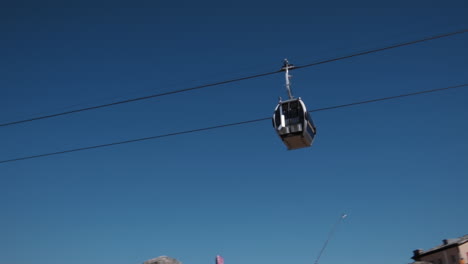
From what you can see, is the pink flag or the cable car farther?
the pink flag

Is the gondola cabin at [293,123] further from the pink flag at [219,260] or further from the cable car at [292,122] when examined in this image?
the pink flag at [219,260]

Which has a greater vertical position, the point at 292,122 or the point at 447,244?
the point at 447,244

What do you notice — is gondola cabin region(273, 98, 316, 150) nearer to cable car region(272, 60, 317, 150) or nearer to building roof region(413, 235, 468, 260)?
cable car region(272, 60, 317, 150)

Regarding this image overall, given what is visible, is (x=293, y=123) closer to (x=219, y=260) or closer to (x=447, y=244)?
Result: (x=219, y=260)

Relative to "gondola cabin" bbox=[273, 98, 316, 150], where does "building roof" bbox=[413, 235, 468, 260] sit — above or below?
above

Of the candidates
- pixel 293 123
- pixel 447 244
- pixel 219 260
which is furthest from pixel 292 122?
pixel 447 244

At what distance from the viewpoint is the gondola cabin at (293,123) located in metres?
13.4

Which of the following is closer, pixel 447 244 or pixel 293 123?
pixel 293 123

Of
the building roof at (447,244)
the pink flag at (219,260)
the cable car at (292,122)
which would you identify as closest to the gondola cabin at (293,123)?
the cable car at (292,122)

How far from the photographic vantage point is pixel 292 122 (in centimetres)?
1347

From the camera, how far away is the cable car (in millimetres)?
13445

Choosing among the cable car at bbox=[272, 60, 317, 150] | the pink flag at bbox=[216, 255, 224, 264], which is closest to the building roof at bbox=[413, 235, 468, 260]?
the pink flag at bbox=[216, 255, 224, 264]

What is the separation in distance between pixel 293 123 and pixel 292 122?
0.04 meters

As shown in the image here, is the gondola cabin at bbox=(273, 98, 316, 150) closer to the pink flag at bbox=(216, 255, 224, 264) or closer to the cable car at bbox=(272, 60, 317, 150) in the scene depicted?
the cable car at bbox=(272, 60, 317, 150)
